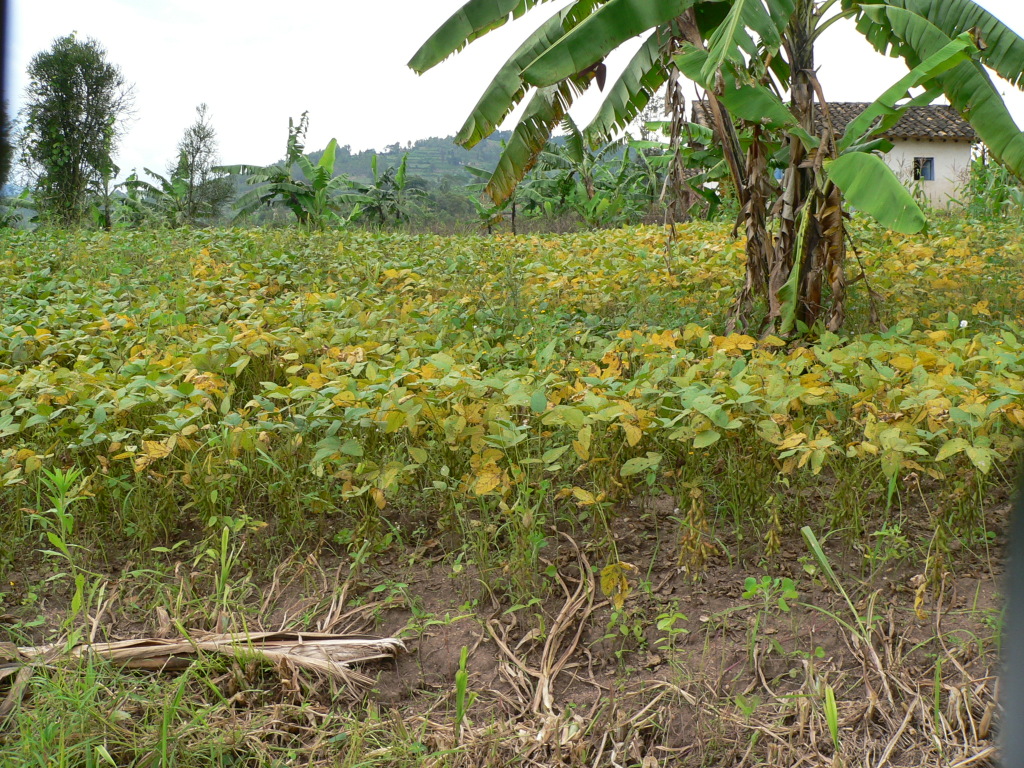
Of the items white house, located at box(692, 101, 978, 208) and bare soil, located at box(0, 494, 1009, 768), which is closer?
bare soil, located at box(0, 494, 1009, 768)

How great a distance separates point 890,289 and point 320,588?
4.24 meters

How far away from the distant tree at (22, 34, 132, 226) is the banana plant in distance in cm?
320

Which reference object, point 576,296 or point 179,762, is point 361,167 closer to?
point 576,296

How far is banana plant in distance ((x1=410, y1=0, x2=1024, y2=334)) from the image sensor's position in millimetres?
3721

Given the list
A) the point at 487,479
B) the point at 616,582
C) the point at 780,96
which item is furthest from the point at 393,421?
the point at 780,96

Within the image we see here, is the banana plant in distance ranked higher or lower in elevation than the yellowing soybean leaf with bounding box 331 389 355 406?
higher

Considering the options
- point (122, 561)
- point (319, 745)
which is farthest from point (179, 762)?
point (122, 561)

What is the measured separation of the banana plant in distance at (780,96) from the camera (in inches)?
146

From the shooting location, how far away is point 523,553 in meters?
2.37

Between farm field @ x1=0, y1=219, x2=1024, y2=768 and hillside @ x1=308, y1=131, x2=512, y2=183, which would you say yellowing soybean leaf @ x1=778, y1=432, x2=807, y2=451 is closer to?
farm field @ x1=0, y1=219, x2=1024, y2=768

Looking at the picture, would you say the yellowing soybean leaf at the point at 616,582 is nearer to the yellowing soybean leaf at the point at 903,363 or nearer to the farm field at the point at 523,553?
the farm field at the point at 523,553

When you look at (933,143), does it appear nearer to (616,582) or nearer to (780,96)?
(780,96)

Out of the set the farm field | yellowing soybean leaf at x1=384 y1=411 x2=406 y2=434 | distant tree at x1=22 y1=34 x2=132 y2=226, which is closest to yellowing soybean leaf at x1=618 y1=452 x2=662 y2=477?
the farm field

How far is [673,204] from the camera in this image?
4.91 m
